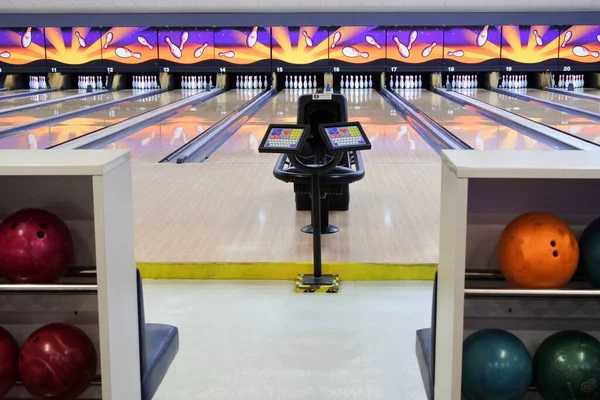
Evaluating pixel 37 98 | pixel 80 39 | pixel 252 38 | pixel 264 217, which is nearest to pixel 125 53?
pixel 80 39

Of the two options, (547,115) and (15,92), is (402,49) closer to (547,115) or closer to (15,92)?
(547,115)

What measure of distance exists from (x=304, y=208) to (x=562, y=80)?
7909 millimetres

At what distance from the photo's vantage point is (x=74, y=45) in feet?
34.8

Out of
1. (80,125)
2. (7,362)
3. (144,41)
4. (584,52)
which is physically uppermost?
(144,41)

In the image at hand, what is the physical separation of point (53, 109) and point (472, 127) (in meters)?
4.43

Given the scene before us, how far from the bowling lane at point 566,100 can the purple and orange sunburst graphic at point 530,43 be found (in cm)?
48

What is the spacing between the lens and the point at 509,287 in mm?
1659

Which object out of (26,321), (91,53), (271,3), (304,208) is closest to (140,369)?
(26,321)

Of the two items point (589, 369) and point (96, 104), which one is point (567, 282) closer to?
point (589, 369)

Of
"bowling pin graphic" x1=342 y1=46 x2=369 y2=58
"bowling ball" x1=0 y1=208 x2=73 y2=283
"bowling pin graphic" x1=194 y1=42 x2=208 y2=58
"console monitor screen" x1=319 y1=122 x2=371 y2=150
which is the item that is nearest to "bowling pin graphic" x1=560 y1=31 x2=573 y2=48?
"bowling pin graphic" x1=342 y1=46 x2=369 y2=58

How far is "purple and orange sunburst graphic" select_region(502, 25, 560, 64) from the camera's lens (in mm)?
10320

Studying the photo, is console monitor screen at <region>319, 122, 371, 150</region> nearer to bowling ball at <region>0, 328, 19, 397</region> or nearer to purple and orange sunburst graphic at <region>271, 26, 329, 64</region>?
bowling ball at <region>0, 328, 19, 397</region>

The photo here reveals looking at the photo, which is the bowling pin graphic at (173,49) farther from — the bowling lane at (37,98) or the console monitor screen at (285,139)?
the console monitor screen at (285,139)

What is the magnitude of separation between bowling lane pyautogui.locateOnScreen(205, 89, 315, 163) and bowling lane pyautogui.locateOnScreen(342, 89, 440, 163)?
27.0 inches
